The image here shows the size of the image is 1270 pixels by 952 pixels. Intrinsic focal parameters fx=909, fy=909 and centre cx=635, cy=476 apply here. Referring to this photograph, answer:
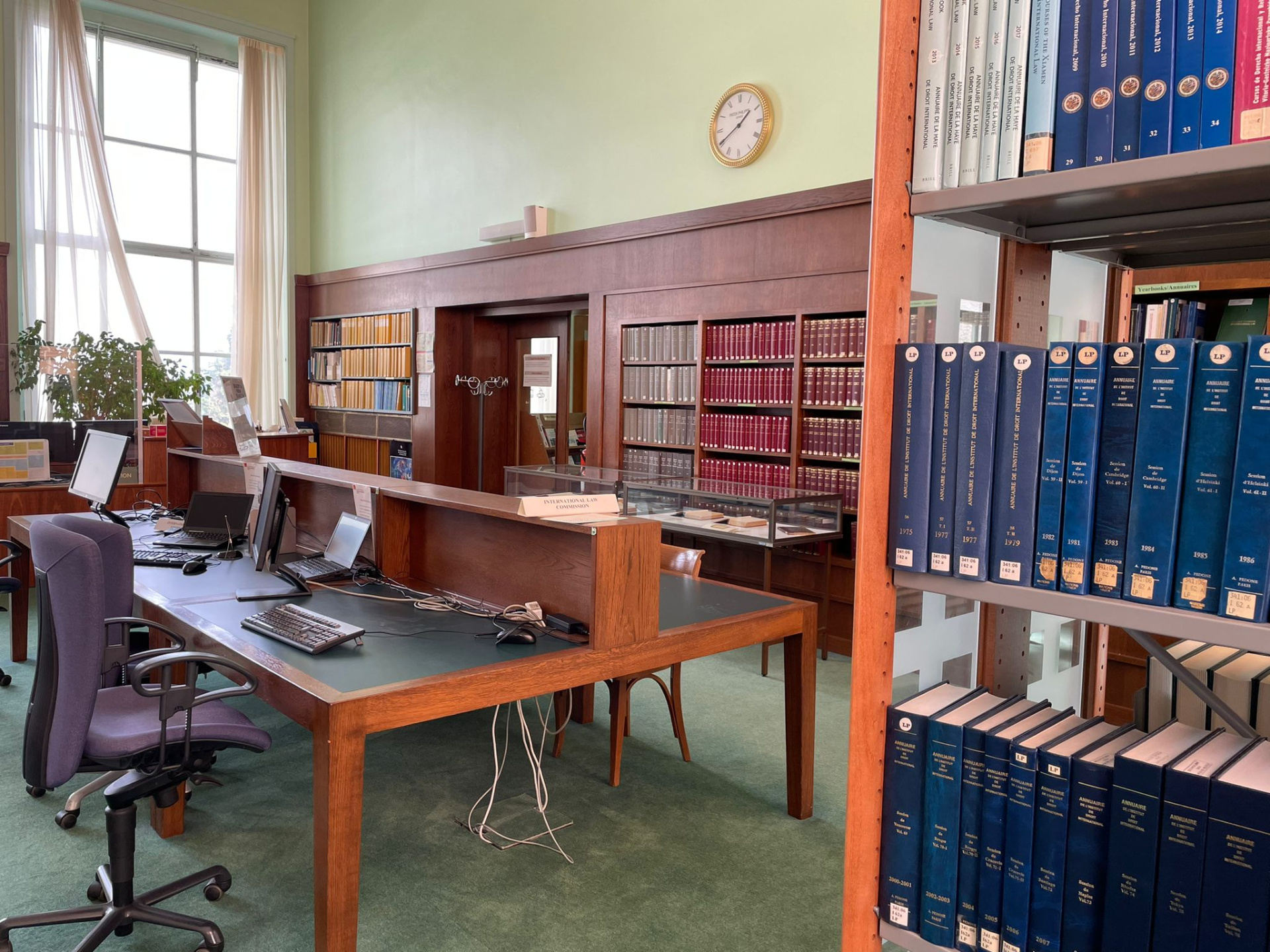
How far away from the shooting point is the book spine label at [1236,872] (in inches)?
39.5

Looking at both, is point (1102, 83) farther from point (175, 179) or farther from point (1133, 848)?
point (175, 179)

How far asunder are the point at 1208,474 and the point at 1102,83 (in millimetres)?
483

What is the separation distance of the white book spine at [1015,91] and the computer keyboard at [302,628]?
1991 mm

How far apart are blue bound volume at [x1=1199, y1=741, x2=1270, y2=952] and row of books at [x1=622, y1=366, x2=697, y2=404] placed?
500cm

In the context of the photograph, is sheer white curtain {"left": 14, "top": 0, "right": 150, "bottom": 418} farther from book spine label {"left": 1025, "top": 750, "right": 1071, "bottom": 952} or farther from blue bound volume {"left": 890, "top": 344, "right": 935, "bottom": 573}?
book spine label {"left": 1025, "top": 750, "right": 1071, "bottom": 952}

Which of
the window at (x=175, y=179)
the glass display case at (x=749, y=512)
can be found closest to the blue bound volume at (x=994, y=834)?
the glass display case at (x=749, y=512)

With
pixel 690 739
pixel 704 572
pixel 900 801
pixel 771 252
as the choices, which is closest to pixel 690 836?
pixel 690 739

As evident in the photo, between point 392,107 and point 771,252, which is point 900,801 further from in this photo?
point 392,107

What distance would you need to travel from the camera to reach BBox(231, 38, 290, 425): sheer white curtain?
9500 millimetres

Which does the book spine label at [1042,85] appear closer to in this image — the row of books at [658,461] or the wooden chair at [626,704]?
the wooden chair at [626,704]

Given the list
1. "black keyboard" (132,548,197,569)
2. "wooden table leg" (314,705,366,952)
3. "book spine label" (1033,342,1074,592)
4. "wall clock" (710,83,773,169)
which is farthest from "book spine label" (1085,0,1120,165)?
"wall clock" (710,83,773,169)

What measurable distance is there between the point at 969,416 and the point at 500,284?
6701mm

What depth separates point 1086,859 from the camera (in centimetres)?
115

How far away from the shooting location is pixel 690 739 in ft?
12.4
